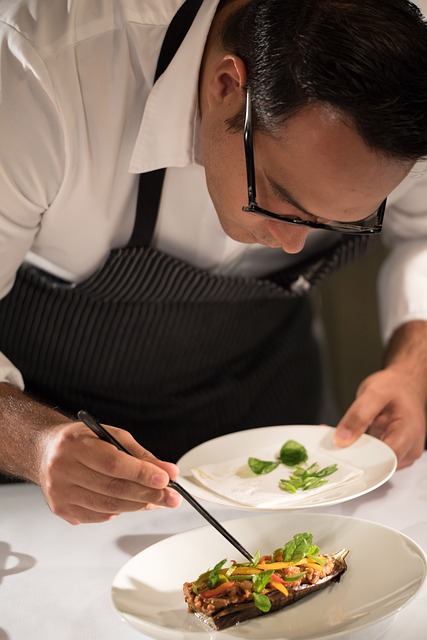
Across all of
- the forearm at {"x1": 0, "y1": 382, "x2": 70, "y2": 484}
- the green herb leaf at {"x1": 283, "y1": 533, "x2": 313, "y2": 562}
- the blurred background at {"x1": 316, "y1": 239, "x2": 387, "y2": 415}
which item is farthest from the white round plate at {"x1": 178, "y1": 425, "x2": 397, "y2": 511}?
the blurred background at {"x1": 316, "y1": 239, "x2": 387, "y2": 415}

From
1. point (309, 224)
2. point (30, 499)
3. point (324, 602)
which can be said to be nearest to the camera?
point (324, 602)

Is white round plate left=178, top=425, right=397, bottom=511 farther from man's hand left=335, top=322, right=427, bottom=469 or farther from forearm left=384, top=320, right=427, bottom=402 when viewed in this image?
forearm left=384, top=320, right=427, bottom=402

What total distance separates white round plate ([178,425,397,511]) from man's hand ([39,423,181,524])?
0.20 metres

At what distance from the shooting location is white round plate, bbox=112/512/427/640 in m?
1.08

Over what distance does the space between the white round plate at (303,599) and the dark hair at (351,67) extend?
54 cm

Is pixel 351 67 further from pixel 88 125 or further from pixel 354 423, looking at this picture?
pixel 354 423

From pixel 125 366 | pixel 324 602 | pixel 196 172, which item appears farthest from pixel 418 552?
pixel 125 366

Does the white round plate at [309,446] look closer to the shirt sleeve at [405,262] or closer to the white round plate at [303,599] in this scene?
the white round plate at [303,599]

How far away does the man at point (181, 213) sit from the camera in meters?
1.23

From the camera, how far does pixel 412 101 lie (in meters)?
1.20

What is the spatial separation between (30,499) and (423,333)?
882 millimetres

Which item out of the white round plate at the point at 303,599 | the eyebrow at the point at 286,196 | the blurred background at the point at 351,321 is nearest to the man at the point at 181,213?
the eyebrow at the point at 286,196

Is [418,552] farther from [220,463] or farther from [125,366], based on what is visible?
[125,366]

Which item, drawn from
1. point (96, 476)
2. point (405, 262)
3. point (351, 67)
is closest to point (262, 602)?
point (96, 476)
